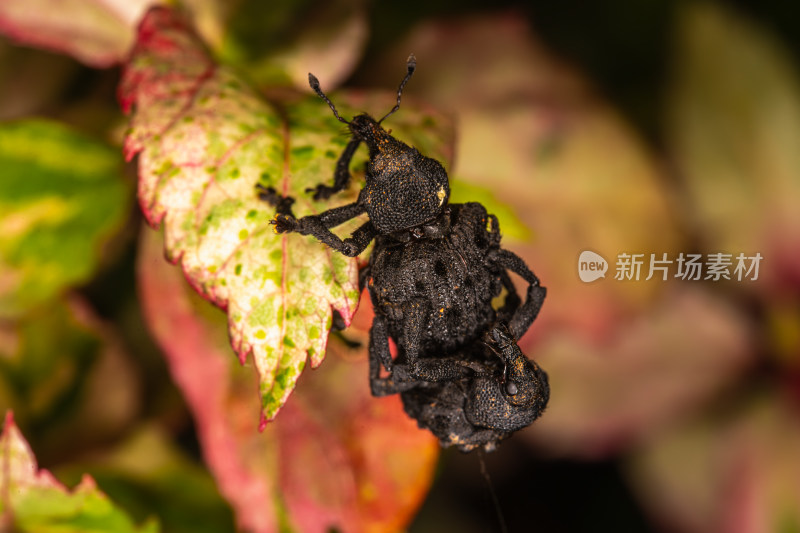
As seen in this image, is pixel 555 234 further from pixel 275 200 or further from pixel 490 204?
pixel 275 200

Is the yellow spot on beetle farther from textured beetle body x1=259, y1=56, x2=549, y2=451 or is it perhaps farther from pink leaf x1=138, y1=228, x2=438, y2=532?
pink leaf x1=138, y1=228, x2=438, y2=532

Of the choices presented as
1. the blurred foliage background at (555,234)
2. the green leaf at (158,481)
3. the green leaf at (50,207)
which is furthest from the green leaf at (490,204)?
the green leaf at (158,481)

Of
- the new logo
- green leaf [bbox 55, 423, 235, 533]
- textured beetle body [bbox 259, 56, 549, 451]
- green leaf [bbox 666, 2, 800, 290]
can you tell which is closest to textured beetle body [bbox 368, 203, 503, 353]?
textured beetle body [bbox 259, 56, 549, 451]

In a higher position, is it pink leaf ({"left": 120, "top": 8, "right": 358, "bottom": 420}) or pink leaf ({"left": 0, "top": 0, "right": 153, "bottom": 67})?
pink leaf ({"left": 0, "top": 0, "right": 153, "bottom": 67})

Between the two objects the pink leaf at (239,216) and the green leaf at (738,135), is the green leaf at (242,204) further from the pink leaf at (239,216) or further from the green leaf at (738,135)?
the green leaf at (738,135)

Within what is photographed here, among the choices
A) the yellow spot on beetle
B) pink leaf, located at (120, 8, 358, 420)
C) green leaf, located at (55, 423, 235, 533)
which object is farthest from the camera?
green leaf, located at (55, 423, 235, 533)

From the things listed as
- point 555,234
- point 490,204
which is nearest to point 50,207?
point 490,204

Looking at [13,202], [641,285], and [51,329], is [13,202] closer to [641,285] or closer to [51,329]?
[51,329]
